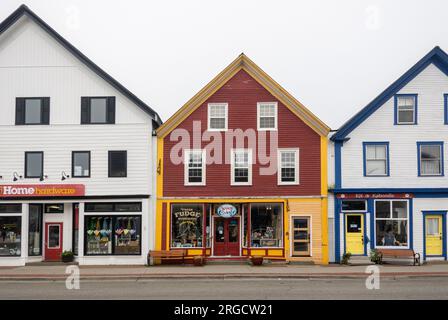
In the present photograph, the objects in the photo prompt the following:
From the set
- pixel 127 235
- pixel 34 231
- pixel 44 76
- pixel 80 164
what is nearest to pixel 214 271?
pixel 127 235

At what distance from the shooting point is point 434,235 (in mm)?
26688

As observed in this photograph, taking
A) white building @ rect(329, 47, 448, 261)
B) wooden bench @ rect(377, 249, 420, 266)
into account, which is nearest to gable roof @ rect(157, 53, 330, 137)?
white building @ rect(329, 47, 448, 261)

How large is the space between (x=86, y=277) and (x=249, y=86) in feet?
41.2

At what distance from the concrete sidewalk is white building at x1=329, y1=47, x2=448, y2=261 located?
6.20ft

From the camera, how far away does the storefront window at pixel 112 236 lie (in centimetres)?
2620

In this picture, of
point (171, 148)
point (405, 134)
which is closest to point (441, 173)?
point (405, 134)

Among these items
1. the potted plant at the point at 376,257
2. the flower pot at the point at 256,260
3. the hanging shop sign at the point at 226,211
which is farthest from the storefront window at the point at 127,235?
the potted plant at the point at 376,257

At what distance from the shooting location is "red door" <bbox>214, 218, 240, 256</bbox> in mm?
26609

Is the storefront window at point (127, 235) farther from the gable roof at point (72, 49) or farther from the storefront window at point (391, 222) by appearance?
the storefront window at point (391, 222)

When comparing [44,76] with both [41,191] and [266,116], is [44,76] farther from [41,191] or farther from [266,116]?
[266,116]

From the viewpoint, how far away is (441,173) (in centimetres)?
2684

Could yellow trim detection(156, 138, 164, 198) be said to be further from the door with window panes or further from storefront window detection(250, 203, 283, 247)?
the door with window panes

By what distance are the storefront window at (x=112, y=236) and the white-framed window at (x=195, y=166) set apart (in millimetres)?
3371

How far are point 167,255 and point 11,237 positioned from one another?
8106 mm
